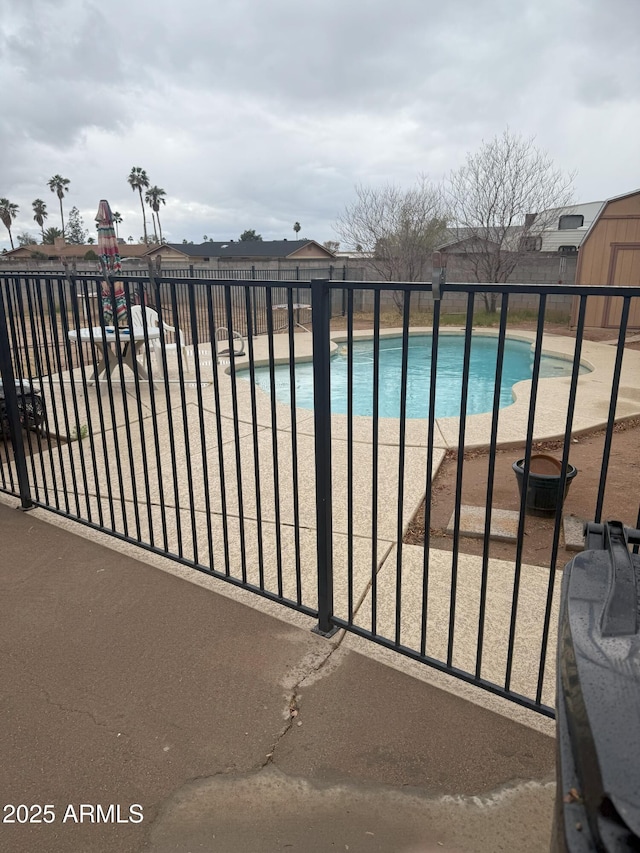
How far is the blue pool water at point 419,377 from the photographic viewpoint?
9367 mm

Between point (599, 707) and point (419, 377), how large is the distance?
11569 millimetres

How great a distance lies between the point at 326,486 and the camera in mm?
2254

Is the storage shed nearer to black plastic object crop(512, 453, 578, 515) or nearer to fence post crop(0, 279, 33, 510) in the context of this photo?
black plastic object crop(512, 453, 578, 515)

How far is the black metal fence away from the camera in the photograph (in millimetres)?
1894

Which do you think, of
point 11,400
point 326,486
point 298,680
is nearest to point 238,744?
point 298,680

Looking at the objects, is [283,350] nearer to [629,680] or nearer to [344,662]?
[344,662]

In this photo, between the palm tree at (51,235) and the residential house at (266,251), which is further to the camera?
the palm tree at (51,235)

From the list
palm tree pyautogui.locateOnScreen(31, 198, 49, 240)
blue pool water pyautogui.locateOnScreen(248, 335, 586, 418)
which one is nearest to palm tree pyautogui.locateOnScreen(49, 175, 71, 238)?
palm tree pyautogui.locateOnScreen(31, 198, 49, 240)

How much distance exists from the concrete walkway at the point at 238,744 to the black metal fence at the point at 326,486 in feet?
0.73

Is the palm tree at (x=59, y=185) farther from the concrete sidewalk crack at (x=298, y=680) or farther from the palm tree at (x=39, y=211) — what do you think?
the concrete sidewalk crack at (x=298, y=680)

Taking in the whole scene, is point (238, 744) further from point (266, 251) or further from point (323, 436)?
point (266, 251)

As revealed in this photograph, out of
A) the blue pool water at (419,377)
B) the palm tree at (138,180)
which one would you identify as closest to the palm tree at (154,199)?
the palm tree at (138,180)

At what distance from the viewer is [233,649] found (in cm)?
226

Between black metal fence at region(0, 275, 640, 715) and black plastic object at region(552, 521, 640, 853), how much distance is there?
59 cm
